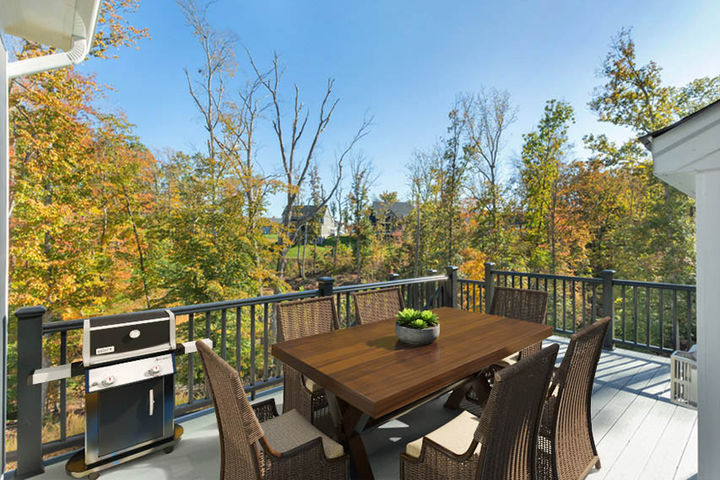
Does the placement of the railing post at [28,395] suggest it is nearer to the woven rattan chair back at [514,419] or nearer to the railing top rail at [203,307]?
the railing top rail at [203,307]

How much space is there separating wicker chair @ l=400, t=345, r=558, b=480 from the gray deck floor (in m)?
0.68

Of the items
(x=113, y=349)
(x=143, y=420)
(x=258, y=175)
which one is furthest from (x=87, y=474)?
(x=258, y=175)

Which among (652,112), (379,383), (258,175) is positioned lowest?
(379,383)

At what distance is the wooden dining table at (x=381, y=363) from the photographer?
1.58 m

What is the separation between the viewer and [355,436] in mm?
1955

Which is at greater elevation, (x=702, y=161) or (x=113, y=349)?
(x=702, y=161)

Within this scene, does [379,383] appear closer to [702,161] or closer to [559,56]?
[702,161]

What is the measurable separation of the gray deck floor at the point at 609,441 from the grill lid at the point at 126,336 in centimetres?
73

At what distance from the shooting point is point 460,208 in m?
13.4

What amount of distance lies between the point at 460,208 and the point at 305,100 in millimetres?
7467

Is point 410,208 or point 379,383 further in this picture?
point 410,208

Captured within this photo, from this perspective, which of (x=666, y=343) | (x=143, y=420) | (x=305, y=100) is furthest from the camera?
(x=305, y=100)

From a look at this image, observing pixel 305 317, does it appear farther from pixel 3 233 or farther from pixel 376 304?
pixel 3 233

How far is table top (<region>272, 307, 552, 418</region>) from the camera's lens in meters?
1.57
